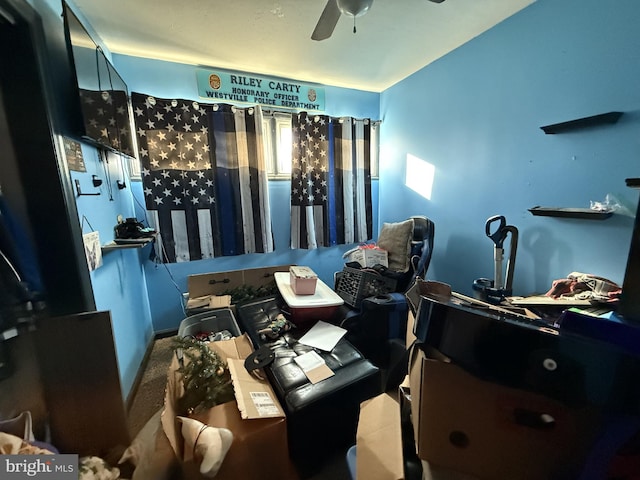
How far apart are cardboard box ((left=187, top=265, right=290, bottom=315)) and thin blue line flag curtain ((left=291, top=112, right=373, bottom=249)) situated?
545mm

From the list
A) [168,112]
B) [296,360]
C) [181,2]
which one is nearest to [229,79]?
[168,112]

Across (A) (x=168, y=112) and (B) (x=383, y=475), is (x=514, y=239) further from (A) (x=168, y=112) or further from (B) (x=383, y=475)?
(A) (x=168, y=112)

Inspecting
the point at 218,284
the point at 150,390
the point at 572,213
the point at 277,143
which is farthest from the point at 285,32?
the point at 150,390

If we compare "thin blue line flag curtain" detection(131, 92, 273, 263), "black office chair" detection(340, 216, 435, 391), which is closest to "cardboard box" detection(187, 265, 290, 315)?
"thin blue line flag curtain" detection(131, 92, 273, 263)

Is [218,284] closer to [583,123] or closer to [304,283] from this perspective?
[304,283]

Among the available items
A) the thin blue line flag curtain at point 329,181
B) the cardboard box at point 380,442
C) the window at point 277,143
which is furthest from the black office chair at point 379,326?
the window at point 277,143

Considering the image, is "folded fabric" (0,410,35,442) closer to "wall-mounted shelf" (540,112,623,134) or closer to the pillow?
the pillow

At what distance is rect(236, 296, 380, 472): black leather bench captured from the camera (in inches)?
41.9

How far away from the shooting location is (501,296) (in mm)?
1544

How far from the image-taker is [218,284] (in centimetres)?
224

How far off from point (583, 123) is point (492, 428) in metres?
1.70

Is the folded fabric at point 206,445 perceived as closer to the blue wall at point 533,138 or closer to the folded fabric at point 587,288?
the folded fabric at point 587,288

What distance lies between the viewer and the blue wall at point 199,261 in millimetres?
2166

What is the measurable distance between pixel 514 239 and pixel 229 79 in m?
2.67
